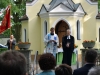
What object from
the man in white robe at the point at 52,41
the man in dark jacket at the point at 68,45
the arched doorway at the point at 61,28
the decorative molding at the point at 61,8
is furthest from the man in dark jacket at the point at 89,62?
the arched doorway at the point at 61,28

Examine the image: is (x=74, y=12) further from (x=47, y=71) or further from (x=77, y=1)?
(x=47, y=71)

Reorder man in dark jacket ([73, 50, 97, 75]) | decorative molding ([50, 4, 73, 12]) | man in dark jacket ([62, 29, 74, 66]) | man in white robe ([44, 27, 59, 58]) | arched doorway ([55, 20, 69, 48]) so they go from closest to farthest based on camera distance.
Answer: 1. man in dark jacket ([73, 50, 97, 75])
2. man in dark jacket ([62, 29, 74, 66])
3. man in white robe ([44, 27, 59, 58])
4. decorative molding ([50, 4, 73, 12])
5. arched doorway ([55, 20, 69, 48])

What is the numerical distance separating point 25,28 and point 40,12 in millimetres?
2591

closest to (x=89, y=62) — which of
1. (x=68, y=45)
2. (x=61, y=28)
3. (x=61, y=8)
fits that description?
(x=68, y=45)

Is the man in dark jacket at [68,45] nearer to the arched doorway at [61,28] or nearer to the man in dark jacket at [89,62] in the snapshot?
the man in dark jacket at [89,62]

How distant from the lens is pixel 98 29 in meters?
25.7

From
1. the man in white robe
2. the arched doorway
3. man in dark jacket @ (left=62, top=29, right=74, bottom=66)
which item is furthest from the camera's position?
the arched doorway

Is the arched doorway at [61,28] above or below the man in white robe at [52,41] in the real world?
above

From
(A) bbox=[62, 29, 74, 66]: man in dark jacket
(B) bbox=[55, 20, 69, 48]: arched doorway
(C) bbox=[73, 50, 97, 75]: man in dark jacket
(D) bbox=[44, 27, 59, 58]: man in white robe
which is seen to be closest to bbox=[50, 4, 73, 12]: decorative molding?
(B) bbox=[55, 20, 69, 48]: arched doorway

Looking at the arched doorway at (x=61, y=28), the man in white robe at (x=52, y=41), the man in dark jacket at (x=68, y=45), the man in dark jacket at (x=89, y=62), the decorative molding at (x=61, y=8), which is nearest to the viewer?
the man in dark jacket at (x=89, y=62)

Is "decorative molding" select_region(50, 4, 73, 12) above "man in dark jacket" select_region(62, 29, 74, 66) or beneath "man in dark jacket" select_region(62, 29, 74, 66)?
above

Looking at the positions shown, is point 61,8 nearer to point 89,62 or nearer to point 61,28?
point 61,28

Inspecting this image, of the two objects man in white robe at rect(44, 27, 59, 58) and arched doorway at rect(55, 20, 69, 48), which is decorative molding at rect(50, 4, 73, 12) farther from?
man in white robe at rect(44, 27, 59, 58)

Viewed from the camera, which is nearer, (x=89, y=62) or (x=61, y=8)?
(x=89, y=62)
